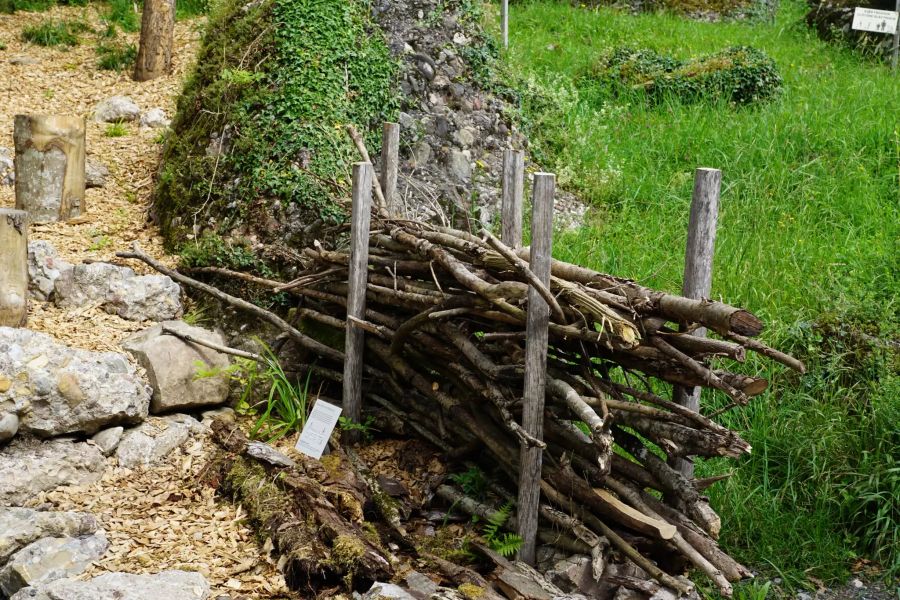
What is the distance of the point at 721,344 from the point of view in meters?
3.08

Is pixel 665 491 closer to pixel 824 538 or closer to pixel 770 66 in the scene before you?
pixel 824 538

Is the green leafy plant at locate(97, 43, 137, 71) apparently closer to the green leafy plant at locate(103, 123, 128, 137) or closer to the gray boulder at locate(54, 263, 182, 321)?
the green leafy plant at locate(103, 123, 128, 137)

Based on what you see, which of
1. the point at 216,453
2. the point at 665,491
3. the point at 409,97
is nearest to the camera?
the point at 665,491

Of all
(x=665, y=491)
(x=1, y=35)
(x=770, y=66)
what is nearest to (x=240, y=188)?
(x=665, y=491)

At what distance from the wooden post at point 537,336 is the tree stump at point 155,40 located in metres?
5.75

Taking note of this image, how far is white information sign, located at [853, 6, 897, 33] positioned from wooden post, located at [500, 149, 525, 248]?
23.2 feet

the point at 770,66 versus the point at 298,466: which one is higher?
the point at 770,66

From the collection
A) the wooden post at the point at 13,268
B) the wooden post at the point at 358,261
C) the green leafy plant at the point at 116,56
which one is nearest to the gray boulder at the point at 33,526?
the wooden post at the point at 13,268

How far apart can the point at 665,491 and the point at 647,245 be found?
2.88m

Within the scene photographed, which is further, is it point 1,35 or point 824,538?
point 1,35

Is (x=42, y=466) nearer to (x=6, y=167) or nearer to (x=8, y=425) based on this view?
(x=8, y=425)

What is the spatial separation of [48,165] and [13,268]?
4.13 feet

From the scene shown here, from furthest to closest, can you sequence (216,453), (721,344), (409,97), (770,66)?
(770,66)
(409,97)
(216,453)
(721,344)

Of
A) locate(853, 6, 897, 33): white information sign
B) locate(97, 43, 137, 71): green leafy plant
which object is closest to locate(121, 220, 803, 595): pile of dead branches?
locate(97, 43, 137, 71): green leafy plant
